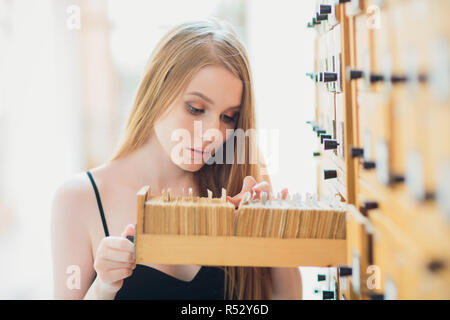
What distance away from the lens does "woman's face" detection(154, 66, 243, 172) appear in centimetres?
91

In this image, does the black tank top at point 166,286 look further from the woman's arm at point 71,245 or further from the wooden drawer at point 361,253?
the wooden drawer at point 361,253

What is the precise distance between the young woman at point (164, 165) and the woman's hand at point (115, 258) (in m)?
0.21

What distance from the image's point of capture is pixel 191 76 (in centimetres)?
93

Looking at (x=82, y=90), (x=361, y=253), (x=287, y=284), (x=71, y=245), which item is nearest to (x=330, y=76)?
(x=361, y=253)

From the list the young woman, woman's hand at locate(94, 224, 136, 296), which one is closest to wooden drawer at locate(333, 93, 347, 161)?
the young woman

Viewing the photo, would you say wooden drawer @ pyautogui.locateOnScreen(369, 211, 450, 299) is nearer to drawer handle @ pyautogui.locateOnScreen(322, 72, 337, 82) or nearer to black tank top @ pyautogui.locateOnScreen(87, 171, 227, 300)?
drawer handle @ pyautogui.locateOnScreen(322, 72, 337, 82)

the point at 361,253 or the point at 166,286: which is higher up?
the point at 361,253

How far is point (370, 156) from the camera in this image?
563 mm

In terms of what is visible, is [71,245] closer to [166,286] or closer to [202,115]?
[166,286]

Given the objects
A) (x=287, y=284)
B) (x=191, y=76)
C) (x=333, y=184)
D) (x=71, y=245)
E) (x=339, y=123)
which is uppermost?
(x=191, y=76)

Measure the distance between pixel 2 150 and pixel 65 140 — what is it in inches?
15.0

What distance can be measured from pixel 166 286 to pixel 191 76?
0.47m
